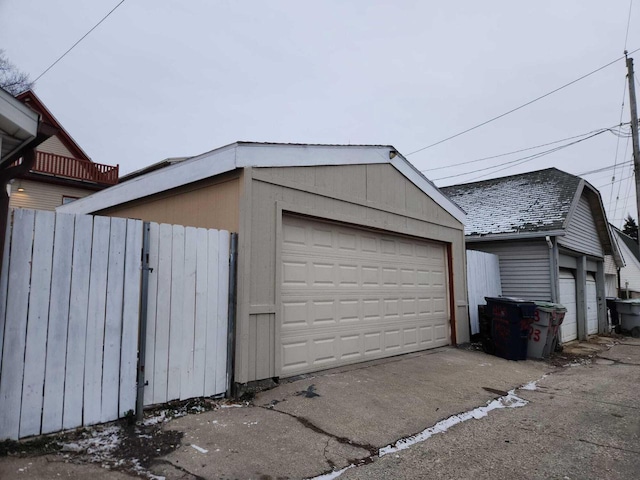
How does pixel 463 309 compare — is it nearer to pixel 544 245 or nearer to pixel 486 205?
pixel 544 245

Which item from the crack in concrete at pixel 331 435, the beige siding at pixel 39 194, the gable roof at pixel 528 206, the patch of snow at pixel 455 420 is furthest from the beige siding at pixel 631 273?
the beige siding at pixel 39 194

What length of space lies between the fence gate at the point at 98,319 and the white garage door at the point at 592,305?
13.1m

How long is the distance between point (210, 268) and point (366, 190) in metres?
3.40

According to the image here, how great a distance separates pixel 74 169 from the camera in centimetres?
1772

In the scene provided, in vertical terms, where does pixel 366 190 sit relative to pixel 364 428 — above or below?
above

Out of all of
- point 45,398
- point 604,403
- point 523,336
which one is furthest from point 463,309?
point 45,398

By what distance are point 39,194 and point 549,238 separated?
18999 millimetres

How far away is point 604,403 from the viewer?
539 centimetres

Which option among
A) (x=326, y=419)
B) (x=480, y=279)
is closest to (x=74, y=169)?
(x=480, y=279)

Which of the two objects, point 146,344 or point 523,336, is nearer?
point 146,344

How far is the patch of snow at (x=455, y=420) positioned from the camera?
12.1 ft

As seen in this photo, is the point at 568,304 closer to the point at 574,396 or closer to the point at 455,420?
the point at 574,396

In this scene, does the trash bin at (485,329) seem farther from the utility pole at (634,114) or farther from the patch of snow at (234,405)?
the utility pole at (634,114)

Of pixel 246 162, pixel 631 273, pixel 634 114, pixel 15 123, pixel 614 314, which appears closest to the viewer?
pixel 15 123
